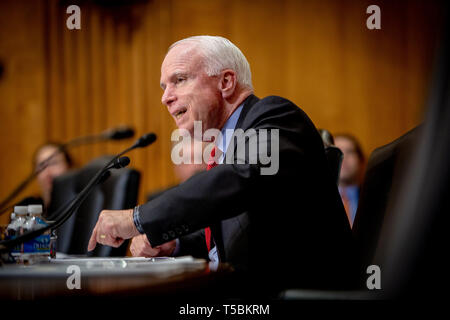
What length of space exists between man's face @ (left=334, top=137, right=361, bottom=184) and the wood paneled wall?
0.46 meters

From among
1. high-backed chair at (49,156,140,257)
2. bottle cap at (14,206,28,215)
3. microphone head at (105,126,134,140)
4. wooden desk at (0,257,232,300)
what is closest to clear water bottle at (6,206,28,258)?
bottle cap at (14,206,28,215)

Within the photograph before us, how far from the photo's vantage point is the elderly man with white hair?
1067 mm

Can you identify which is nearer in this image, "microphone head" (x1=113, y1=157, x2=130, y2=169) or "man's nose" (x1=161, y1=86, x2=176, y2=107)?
"microphone head" (x1=113, y1=157, x2=130, y2=169)

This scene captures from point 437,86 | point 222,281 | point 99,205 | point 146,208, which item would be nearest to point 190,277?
point 222,281

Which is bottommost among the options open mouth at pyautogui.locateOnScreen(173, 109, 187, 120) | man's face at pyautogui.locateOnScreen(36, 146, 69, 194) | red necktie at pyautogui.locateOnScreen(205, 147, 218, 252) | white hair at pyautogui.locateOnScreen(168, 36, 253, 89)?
man's face at pyautogui.locateOnScreen(36, 146, 69, 194)

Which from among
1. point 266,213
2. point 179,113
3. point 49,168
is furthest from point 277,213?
point 49,168

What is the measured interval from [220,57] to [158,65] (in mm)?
2673

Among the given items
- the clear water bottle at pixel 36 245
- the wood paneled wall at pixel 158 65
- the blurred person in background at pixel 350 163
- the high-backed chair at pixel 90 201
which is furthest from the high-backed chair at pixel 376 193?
the wood paneled wall at pixel 158 65

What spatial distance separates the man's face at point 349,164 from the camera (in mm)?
3352

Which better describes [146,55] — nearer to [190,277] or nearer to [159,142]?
[159,142]

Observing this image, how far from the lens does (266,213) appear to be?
1195 mm

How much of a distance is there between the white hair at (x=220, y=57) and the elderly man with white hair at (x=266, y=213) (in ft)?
0.65

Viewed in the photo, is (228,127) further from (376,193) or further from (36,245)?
(36,245)

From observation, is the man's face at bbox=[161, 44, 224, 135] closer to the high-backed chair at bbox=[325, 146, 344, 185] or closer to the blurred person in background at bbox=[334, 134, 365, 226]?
the high-backed chair at bbox=[325, 146, 344, 185]
